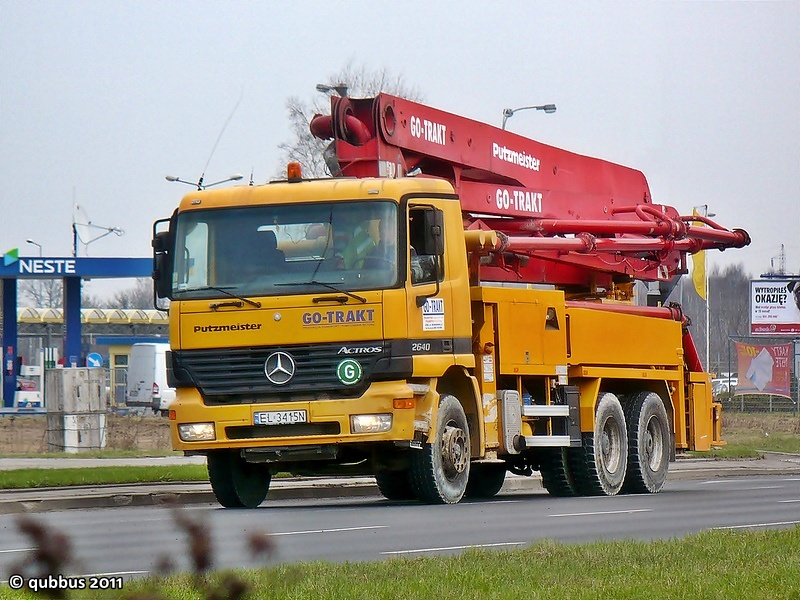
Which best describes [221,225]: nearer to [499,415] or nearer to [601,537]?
[499,415]

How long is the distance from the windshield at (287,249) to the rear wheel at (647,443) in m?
5.51

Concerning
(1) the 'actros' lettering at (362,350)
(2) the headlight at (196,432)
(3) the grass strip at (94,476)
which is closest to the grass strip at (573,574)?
(1) the 'actros' lettering at (362,350)

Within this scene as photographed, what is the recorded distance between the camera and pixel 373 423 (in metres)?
13.7

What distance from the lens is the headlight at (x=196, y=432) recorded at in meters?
14.0

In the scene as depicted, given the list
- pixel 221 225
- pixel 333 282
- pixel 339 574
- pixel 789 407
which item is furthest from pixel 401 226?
pixel 789 407

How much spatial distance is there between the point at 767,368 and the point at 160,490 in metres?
38.7

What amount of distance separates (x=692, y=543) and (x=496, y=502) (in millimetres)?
6756

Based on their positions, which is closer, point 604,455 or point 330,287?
point 330,287

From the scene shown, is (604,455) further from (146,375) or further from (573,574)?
(146,375)

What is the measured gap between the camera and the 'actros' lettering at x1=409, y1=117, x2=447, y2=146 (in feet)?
53.3

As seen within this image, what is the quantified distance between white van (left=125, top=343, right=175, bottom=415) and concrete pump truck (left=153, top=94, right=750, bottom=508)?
39.1 m

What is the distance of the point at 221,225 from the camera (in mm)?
14320

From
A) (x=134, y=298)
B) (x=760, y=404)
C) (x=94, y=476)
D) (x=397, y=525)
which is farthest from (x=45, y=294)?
(x=397, y=525)

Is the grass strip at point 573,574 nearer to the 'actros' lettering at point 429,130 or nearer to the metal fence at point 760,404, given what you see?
the 'actros' lettering at point 429,130
